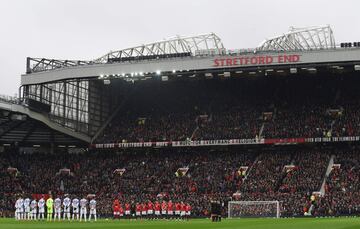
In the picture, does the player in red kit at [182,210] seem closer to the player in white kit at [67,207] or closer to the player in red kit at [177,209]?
the player in red kit at [177,209]

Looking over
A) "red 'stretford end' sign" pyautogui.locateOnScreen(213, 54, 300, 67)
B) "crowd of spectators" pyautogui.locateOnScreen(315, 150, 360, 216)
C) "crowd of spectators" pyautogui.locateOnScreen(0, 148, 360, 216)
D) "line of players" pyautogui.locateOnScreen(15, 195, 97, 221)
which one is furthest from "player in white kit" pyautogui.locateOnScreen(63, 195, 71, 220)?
"red 'stretford end' sign" pyautogui.locateOnScreen(213, 54, 300, 67)

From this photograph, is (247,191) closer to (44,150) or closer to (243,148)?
(243,148)

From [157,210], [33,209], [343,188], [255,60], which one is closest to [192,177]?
[157,210]

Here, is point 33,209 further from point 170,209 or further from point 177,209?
point 177,209

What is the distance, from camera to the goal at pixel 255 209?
55.7 m

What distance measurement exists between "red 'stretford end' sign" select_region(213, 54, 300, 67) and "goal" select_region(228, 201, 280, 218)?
1649 centimetres

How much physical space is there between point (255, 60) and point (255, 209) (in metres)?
17.5

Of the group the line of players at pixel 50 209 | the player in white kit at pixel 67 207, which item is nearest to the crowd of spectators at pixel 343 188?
the line of players at pixel 50 209

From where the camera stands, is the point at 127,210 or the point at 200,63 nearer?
the point at 127,210

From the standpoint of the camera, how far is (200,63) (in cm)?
6731

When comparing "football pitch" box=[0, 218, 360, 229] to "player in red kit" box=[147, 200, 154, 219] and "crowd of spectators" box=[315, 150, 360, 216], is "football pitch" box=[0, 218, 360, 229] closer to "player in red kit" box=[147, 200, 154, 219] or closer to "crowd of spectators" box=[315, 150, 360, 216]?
"crowd of spectators" box=[315, 150, 360, 216]

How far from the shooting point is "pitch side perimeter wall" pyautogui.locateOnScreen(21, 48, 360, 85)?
62.9 m

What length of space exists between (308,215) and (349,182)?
732cm

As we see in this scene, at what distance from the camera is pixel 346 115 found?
69.9 m
